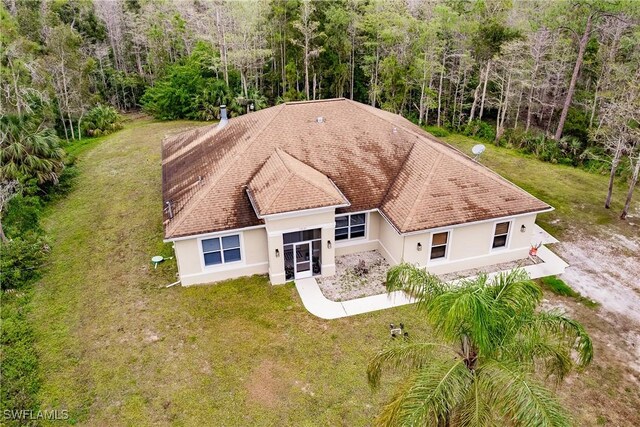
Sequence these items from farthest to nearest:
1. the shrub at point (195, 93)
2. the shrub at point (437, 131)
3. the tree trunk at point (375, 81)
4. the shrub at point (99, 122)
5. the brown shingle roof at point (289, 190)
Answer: the shrub at point (195, 93) → the tree trunk at point (375, 81) → the shrub at point (99, 122) → the shrub at point (437, 131) → the brown shingle roof at point (289, 190)

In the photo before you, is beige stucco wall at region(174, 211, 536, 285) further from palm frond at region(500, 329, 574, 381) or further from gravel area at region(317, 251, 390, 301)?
palm frond at region(500, 329, 574, 381)

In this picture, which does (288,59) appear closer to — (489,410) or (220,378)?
(220,378)

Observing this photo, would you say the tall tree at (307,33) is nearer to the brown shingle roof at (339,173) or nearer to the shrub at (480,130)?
the shrub at (480,130)

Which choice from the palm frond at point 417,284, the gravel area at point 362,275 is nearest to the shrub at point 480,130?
the gravel area at point 362,275

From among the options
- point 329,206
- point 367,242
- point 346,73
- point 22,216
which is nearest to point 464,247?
point 367,242

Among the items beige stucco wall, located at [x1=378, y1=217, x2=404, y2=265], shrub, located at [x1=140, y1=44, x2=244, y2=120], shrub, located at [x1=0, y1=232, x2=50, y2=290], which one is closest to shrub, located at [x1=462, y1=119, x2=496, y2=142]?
shrub, located at [x1=140, y1=44, x2=244, y2=120]

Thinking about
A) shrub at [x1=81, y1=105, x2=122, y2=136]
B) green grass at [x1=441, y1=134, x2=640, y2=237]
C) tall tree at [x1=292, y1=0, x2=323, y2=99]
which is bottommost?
green grass at [x1=441, y1=134, x2=640, y2=237]
